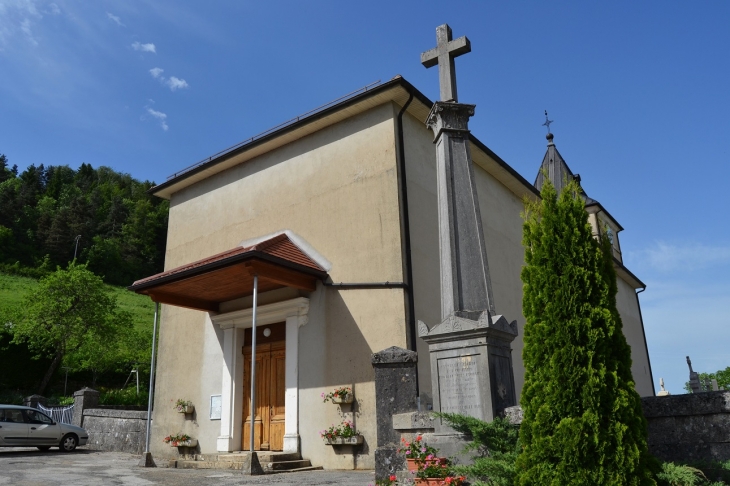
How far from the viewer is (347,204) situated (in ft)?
38.1

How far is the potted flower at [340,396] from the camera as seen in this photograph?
33.4 feet

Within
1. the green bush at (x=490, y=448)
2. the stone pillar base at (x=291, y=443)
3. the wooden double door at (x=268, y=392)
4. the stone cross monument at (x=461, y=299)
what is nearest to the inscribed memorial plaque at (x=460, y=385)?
the stone cross monument at (x=461, y=299)

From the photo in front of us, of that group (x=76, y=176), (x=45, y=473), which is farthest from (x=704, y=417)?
(x=76, y=176)

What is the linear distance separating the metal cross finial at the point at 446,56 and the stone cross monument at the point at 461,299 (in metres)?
0.01

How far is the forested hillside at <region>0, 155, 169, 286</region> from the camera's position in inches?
2393

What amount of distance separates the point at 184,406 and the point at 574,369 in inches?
401

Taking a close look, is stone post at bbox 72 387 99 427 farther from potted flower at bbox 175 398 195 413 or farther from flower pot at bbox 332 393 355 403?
flower pot at bbox 332 393 355 403

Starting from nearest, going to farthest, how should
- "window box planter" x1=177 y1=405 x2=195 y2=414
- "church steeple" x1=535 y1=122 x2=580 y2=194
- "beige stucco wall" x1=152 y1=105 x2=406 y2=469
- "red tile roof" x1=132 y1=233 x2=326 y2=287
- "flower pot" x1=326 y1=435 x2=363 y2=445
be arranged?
"flower pot" x1=326 y1=435 x2=363 y2=445, "beige stucco wall" x1=152 y1=105 x2=406 y2=469, "red tile roof" x1=132 y1=233 x2=326 y2=287, "window box planter" x1=177 y1=405 x2=195 y2=414, "church steeple" x1=535 y1=122 x2=580 y2=194

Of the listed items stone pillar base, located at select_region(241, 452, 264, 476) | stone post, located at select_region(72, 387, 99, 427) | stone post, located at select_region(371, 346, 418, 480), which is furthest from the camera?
stone post, located at select_region(72, 387, 99, 427)

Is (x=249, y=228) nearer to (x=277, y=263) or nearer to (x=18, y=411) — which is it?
(x=277, y=263)

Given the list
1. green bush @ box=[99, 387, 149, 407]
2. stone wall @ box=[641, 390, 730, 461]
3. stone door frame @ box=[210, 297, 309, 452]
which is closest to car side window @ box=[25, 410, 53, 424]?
stone door frame @ box=[210, 297, 309, 452]

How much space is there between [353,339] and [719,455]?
649 centimetres

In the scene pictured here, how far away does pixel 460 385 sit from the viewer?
21.9 ft

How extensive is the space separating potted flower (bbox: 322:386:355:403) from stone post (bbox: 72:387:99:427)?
10.3 m
